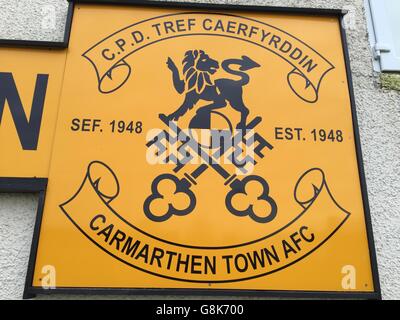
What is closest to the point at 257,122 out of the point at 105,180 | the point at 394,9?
the point at 105,180

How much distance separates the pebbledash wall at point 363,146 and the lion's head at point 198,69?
1.68 feet

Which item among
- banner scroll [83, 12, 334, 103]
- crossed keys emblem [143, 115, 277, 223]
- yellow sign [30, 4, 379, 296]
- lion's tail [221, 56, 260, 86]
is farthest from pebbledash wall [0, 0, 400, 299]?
crossed keys emblem [143, 115, 277, 223]

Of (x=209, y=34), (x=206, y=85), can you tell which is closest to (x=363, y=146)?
(x=206, y=85)

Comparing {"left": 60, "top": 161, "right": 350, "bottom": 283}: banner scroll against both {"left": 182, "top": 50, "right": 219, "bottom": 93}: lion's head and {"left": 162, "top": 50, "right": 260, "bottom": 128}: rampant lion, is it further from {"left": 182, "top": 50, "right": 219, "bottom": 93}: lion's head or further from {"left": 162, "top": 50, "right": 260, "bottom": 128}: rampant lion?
{"left": 182, "top": 50, "right": 219, "bottom": 93}: lion's head

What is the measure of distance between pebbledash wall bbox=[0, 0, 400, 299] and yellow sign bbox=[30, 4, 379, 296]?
0.40ft

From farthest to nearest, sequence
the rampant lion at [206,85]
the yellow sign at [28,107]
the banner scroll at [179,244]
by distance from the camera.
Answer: the rampant lion at [206,85]
the yellow sign at [28,107]
the banner scroll at [179,244]

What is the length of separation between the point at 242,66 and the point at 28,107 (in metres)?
1.16

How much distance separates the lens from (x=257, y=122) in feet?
5.66

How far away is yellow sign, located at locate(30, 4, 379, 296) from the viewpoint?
1509mm

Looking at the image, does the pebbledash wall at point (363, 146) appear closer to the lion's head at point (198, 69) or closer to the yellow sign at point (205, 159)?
the yellow sign at point (205, 159)

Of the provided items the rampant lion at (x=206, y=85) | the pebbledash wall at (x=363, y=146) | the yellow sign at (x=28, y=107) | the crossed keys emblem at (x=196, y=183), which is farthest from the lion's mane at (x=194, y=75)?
the yellow sign at (x=28, y=107)

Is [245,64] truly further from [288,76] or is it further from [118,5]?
[118,5]

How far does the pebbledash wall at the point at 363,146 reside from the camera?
5.14 ft

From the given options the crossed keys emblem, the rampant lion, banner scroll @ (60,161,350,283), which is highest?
the rampant lion
